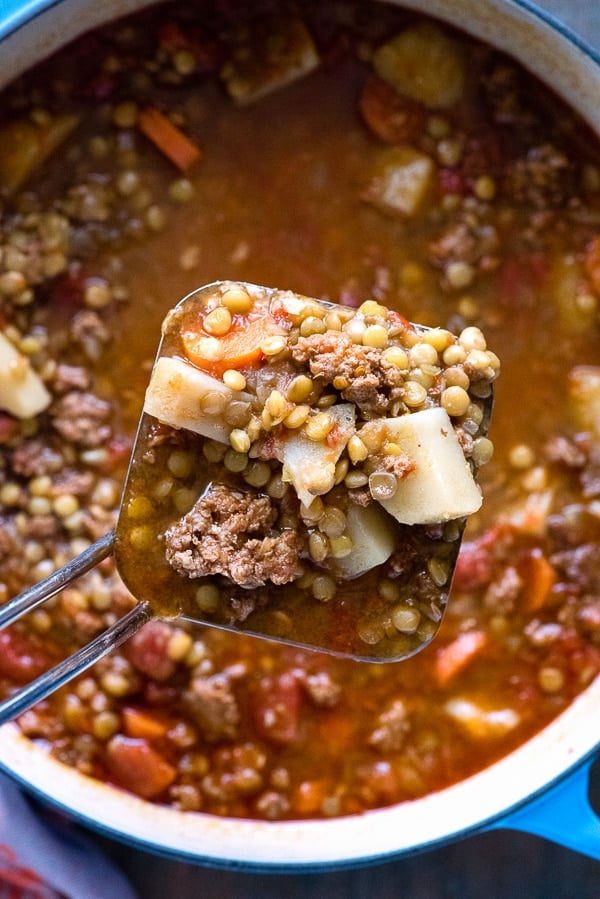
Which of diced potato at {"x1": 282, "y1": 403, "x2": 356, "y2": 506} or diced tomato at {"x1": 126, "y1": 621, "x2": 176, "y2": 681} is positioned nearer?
diced potato at {"x1": 282, "y1": 403, "x2": 356, "y2": 506}

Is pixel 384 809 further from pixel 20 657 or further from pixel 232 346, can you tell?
pixel 232 346

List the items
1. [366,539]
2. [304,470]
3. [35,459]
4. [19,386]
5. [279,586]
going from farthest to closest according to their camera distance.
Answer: [35,459] < [19,386] < [279,586] < [366,539] < [304,470]

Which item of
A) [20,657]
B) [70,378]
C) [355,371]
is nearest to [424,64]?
[355,371]

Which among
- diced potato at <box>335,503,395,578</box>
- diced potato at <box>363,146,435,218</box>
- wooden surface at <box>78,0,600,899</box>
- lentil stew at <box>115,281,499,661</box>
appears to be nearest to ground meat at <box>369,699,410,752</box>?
wooden surface at <box>78,0,600,899</box>

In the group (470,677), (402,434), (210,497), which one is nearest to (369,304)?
(402,434)

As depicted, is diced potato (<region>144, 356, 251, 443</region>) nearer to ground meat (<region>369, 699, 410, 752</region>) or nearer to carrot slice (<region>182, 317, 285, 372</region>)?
carrot slice (<region>182, 317, 285, 372</region>)

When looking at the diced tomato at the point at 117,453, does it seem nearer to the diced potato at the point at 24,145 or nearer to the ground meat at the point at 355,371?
the diced potato at the point at 24,145
